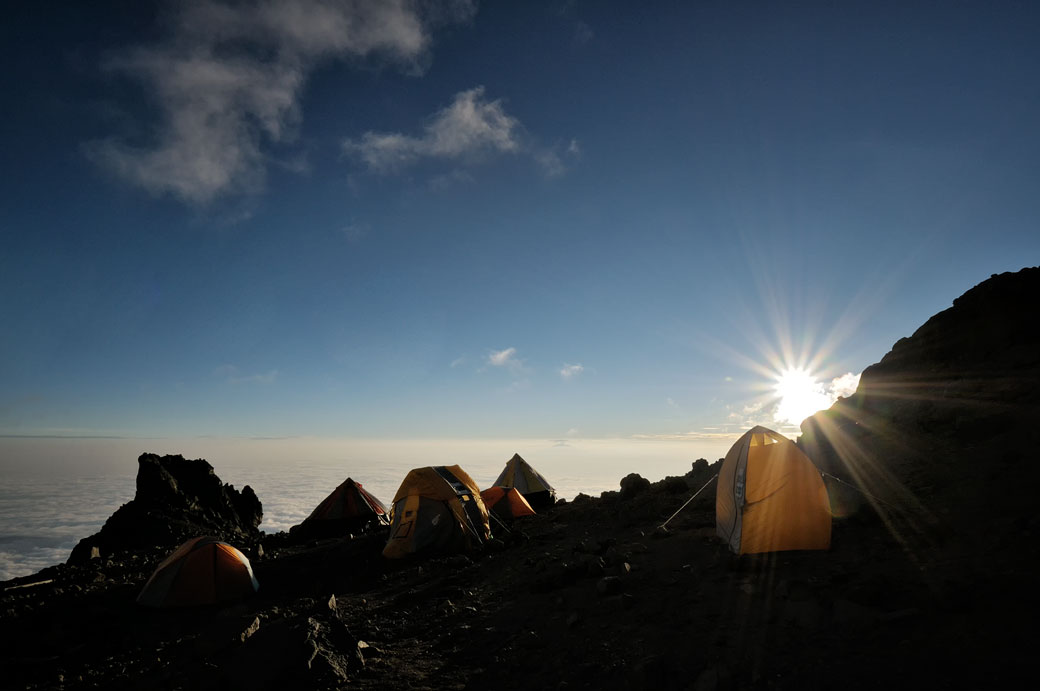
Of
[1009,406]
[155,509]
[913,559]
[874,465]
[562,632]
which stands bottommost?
[155,509]

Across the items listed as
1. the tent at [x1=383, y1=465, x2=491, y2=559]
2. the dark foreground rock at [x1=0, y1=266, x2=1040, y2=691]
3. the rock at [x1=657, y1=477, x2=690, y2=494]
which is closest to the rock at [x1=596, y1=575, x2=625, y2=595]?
the dark foreground rock at [x1=0, y1=266, x2=1040, y2=691]

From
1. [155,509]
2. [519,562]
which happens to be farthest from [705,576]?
[155,509]

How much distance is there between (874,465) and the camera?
16422 millimetres

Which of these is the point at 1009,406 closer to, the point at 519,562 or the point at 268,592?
the point at 519,562

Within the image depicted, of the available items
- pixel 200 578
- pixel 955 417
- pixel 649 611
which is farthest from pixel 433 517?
pixel 955 417

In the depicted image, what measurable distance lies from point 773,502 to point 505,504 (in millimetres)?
15158

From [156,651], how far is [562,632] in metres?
7.64

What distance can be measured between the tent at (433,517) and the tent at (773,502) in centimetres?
871

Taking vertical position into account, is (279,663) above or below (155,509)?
above

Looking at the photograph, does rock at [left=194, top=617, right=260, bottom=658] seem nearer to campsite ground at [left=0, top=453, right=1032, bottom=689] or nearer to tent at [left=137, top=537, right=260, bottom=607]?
campsite ground at [left=0, top=453, right=1032, bottom=689]

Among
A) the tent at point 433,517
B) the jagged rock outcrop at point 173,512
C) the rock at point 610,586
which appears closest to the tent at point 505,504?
the tent at point 433,517

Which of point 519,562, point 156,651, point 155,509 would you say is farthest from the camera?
point 155,509

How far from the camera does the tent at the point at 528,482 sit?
29.9 meters

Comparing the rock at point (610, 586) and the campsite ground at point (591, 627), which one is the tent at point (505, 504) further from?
the rock at point (610, 586)
